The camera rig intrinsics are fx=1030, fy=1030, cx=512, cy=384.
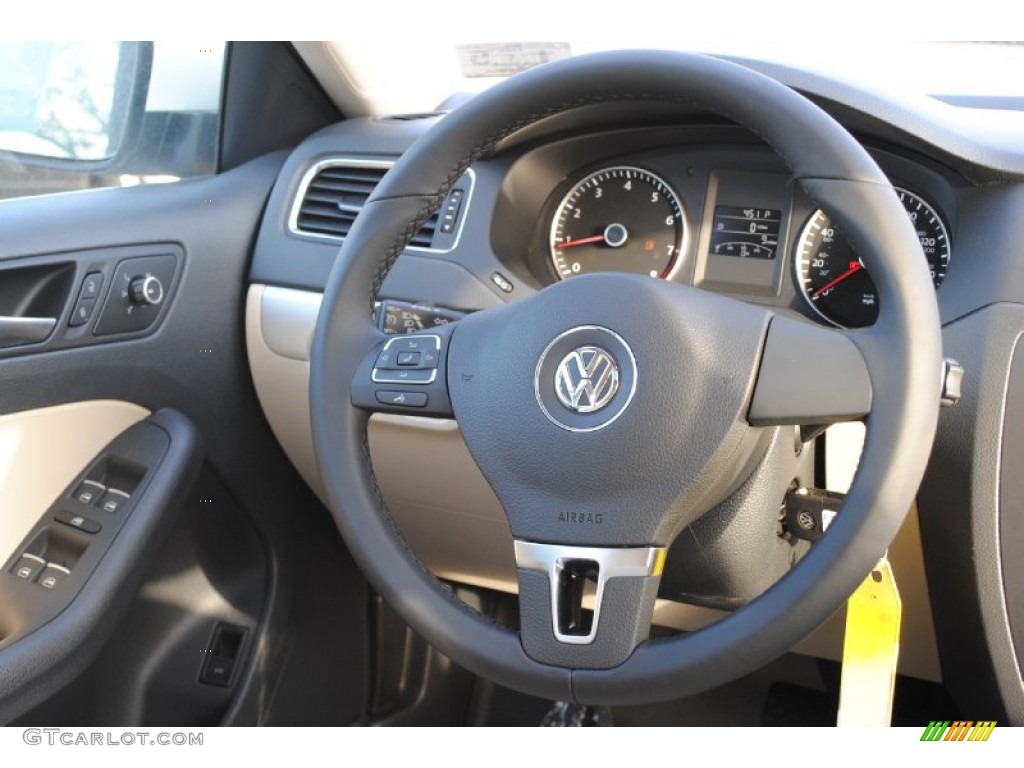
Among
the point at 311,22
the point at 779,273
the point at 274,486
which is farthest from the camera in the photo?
the point at 274,486

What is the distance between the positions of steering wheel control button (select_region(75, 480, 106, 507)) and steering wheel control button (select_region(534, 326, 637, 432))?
30.4 inches

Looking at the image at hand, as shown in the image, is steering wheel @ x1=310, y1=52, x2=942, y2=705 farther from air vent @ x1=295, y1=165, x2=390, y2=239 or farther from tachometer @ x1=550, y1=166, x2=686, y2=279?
air vent @ x1=295, y1=165, x2=390, y2=239

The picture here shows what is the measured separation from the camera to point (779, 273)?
4.08 ft

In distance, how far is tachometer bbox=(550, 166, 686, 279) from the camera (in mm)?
1309

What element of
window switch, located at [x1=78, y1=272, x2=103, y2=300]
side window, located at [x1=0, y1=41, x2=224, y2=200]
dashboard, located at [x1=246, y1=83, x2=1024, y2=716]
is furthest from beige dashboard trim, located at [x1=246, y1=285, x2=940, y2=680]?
side window, located at [x1=0, y1=41, x2=224, y2=200]

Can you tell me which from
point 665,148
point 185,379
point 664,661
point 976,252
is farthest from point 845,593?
point 185,379

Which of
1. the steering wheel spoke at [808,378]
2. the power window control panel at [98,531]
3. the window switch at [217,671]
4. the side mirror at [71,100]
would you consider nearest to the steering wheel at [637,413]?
the steering wheel spoke at [808,378]

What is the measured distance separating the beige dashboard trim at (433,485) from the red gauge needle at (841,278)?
318 mm

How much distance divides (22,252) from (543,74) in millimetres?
800

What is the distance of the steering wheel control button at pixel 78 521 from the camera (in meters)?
1.35

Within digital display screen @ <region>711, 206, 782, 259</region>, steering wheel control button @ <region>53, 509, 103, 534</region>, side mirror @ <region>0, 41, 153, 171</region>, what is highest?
side mirror @ <region>0, 41, 153, 171</region>

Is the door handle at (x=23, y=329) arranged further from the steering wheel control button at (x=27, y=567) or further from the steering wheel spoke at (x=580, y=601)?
the steering wheel spoke at (x=580, y=601)

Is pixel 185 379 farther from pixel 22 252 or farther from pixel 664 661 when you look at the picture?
pixel 664 661

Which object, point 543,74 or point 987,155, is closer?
point 543,74
